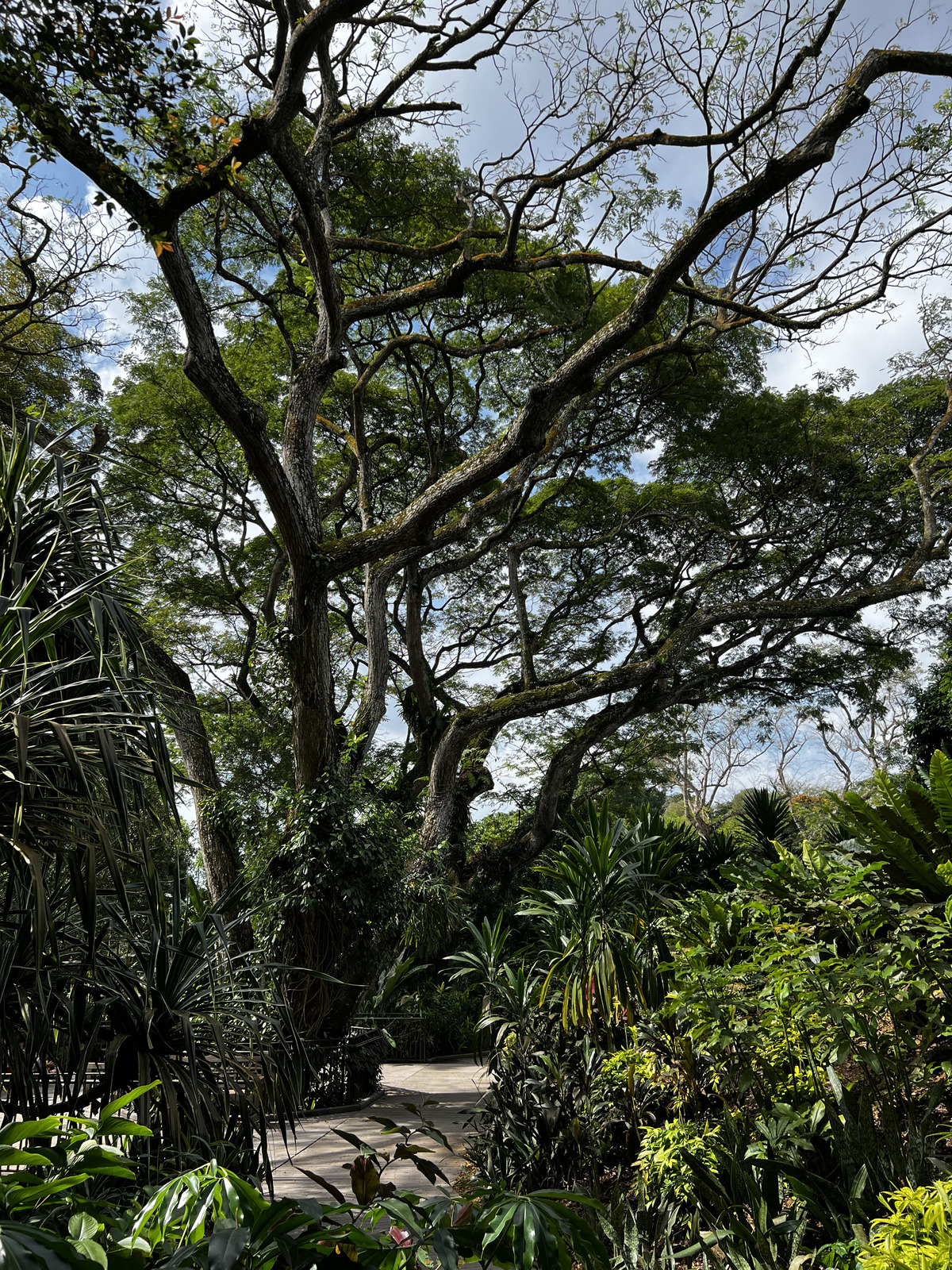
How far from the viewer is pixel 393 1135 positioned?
582 centimetres

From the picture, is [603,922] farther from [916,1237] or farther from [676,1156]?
[916,1237]

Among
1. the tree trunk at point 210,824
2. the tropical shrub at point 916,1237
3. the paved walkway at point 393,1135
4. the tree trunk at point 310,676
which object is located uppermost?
the tree trunk at point 310,676

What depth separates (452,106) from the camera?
22.3ft

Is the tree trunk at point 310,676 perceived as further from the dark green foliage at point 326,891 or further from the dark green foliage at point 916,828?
the dark green foliage at point 916,828

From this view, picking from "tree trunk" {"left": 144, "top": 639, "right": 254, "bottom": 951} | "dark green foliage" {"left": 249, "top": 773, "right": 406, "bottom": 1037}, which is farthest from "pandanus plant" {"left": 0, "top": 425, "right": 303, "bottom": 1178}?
"tree trunk" {"left": 144, "top": 639, "right": 254, "bottom": 951}

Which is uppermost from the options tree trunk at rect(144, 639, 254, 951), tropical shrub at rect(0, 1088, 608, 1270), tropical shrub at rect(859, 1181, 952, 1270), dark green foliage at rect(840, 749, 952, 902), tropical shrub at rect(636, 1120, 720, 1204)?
tree trunk at rect(144, 639, 254, 951)

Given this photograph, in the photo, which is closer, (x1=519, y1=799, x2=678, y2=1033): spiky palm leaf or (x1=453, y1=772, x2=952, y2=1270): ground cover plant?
(x1=453, y1=772, x2=952, y2=1270): ground cover plant

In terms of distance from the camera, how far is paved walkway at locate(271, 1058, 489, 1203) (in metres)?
4.27

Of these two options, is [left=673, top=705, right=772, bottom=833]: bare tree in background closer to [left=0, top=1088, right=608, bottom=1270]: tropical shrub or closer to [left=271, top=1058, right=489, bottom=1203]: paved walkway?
[left=271, top=1058, right=489, bottom=1203]: paved walkway

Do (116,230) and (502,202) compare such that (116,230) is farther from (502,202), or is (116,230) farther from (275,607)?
(275,607)

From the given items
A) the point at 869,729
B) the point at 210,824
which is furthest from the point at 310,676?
the point at 869,729

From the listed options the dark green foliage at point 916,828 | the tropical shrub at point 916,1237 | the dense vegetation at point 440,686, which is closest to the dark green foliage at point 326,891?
the dense vegetation at point 440,686

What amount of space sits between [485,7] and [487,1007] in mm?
7251

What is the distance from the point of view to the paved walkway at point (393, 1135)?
427cm
